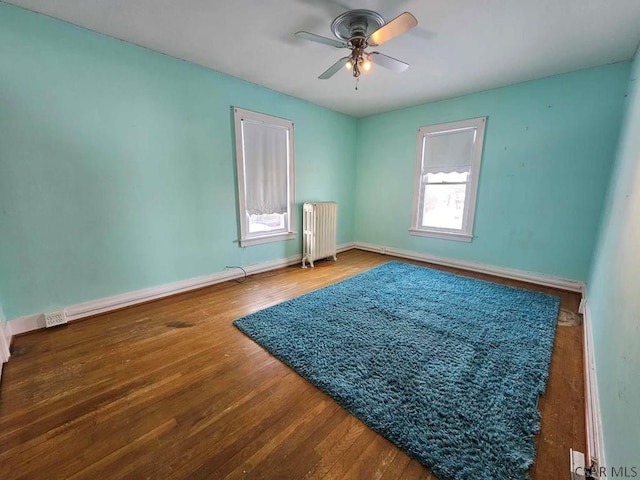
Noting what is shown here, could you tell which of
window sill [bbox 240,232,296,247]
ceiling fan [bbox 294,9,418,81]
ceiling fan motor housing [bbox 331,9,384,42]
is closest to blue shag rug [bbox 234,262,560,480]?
window sill [bbox 240,232,296,247]

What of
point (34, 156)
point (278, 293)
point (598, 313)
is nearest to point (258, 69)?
point (34, 156)

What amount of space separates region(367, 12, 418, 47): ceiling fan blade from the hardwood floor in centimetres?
236

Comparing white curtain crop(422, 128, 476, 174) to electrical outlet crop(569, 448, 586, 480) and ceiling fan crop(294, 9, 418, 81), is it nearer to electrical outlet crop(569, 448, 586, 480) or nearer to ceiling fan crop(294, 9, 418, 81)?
ceiling fan crop(294, 9, 418, 81)

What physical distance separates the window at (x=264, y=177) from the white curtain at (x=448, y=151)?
7.06ft

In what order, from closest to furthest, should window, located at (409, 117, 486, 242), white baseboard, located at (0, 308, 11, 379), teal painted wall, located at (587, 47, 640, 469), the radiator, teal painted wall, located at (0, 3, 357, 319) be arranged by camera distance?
teal painted wall, located at (587, 47, 640, 469) < white baseboard, located at (0, 308, 11, 379) < teal painted wall, located at (0, 3, 357, 319) < window, located at (409, 117, 486, 242) < the radiator

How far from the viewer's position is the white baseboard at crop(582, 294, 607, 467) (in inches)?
44.4

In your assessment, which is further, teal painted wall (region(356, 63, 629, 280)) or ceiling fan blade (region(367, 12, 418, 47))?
teal painted wall (region(356, 63, 629, 280))

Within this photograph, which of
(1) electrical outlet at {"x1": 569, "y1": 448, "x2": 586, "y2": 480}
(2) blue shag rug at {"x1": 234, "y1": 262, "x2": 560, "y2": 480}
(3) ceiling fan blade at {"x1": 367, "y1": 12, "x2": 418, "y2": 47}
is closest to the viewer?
(1) electrical outlet at {"x1": 569, "y1": 448, "x2": 586, "y2": 480}

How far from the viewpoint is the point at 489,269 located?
11.9 feet

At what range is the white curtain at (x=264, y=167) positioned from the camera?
10.9 feet

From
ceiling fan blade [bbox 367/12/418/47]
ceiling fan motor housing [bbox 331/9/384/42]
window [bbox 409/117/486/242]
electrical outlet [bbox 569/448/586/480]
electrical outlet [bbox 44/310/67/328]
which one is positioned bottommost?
electrical outlet [bbox 569/448/586/480]

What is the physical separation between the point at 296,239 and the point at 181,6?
9.47 ft

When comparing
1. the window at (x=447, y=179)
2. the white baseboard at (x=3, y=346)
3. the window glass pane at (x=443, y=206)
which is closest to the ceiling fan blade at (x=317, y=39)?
the window at (x=447, y=179)

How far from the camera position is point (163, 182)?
2660 millimetres
